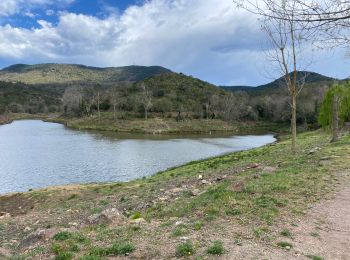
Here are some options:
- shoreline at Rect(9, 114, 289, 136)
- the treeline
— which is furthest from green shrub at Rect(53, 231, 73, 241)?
the treeline

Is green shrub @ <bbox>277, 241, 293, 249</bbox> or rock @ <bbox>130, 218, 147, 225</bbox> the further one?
rock @ <bbox>130, 218, 147, 225</bbox>

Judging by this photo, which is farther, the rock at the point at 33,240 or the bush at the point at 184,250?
the rock at the point at 33,240

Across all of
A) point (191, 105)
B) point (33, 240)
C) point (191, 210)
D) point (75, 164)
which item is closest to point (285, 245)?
point (191, 210)

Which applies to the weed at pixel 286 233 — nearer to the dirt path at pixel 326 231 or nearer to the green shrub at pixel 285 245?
the dirt path at pixel 326 231

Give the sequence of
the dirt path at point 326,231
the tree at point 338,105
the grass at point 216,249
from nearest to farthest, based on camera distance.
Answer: the grass at point 216,249
the dirt path at point 326,231
the tree at point 338,105

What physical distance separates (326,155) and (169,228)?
49.9 feet

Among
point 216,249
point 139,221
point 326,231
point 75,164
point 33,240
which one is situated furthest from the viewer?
point 75,164

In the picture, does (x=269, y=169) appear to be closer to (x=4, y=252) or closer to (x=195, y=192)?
(x=195, y=192)

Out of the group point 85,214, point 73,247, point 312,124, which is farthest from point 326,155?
point 312,124

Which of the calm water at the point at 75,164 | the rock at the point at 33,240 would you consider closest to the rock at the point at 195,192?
the rock at the point at 33,240

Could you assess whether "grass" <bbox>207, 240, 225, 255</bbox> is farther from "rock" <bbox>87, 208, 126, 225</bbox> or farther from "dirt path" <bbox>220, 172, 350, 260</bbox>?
"rock" <bbox>87, 208, 126, 225</bbox>

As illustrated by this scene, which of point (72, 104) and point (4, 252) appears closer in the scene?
point (4, 252)

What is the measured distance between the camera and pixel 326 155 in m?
22.2

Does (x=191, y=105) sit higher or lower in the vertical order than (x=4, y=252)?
higher
